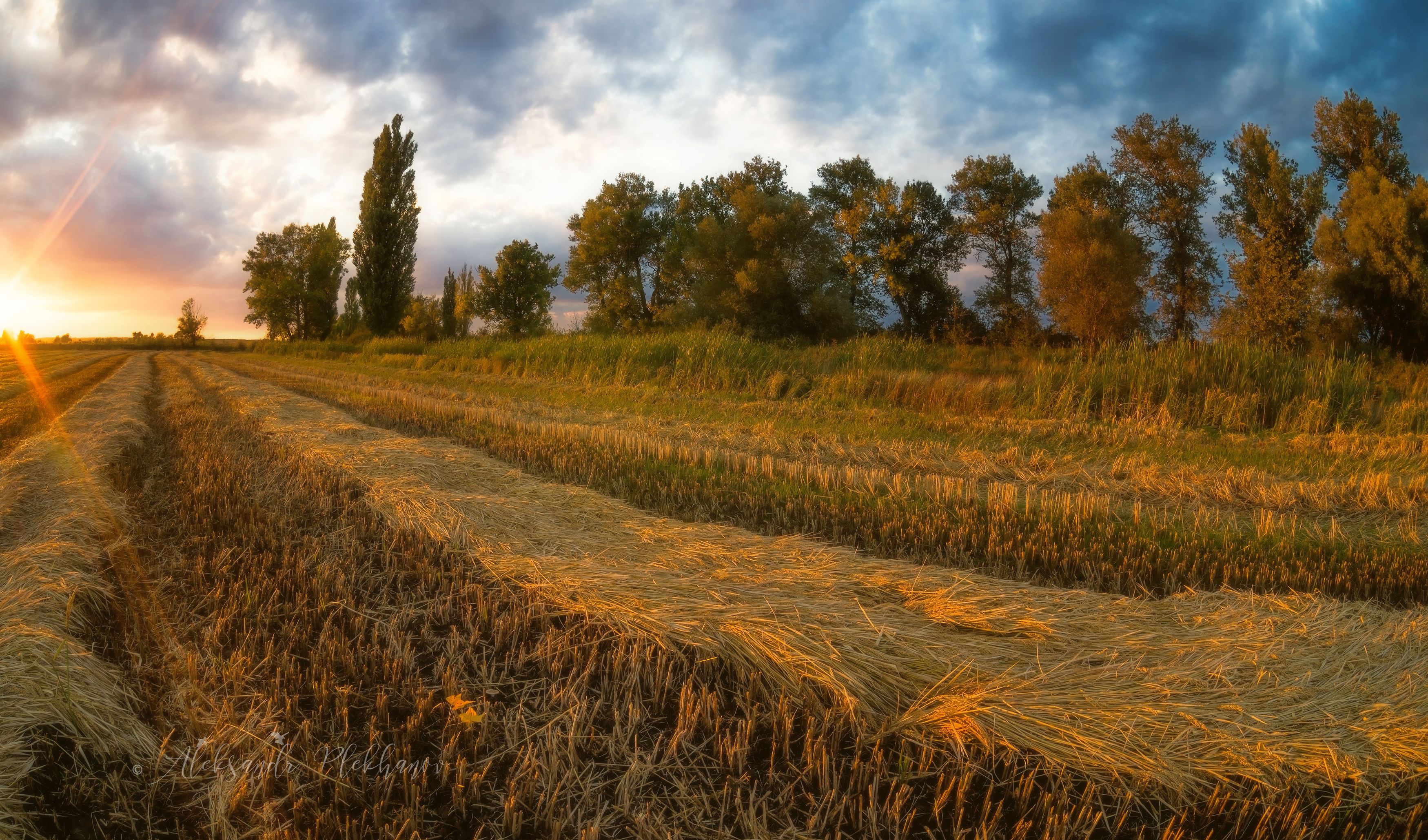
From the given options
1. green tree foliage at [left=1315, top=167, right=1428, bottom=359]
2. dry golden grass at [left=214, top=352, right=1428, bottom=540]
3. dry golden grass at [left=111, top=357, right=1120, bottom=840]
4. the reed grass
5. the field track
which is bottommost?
dry golden grass at [left=111, top=357, right=1120, bottom=840]

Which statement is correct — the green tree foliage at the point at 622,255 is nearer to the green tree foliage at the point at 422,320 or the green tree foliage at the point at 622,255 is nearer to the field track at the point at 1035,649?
the green tree foliage at the point at 422,320

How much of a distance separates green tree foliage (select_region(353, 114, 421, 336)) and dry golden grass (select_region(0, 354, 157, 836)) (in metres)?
37.4

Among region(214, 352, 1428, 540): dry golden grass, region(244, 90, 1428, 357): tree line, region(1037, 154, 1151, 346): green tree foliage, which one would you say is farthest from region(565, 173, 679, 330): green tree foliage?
region(214, 352, 1428, 540): dry golden grass

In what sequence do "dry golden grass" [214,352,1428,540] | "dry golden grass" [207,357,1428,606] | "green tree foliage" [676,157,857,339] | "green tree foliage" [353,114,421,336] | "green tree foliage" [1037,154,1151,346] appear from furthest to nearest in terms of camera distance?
→ "green tree foliage" [353,114,421,336], "green tree foliage" [676,157,857,339], "green tree foliage" [1037,154,1151,346], "dry golden grass" [214,352,1428,540], "dry golden grass" [207,357,1428,606]

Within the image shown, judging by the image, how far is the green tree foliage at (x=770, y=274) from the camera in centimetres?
3195

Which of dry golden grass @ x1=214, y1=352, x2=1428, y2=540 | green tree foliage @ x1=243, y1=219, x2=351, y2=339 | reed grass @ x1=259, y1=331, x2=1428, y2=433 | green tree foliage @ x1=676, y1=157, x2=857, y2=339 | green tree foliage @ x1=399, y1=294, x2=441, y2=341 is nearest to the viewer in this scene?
dry golden grass @ x1=214, y1=352, x2=1428, y2=540

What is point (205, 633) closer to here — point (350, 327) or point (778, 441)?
point (778, 441)

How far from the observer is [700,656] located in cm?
248

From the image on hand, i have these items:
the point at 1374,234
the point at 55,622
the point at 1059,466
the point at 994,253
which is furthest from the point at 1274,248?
the point at 55,622

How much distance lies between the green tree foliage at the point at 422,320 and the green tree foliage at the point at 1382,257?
47442 mm

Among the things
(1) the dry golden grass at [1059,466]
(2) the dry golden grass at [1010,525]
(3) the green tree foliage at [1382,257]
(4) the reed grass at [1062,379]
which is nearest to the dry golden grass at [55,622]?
(2) the dry golden grass at [1010,525]

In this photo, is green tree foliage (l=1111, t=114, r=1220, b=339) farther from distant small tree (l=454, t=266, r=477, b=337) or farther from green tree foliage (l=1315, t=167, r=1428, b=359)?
distant small tree (l=454, t=266, r=477, b=337)

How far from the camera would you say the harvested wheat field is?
1.78m

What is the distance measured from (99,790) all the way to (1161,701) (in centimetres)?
333
